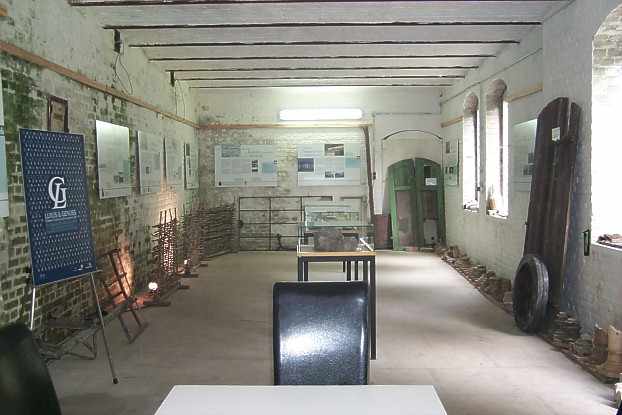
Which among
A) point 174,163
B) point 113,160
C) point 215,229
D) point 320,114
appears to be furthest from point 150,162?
point 320,114

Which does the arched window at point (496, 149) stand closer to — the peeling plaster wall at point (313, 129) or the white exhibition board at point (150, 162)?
the peeling plaster wall at point (313, 129)

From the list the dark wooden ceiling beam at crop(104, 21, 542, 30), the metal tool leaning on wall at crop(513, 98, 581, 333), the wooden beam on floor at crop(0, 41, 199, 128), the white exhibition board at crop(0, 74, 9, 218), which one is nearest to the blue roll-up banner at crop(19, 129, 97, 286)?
the white exhibition board at crop(0, 74, 9, 218)

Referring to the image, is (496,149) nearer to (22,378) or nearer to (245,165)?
(245,165)

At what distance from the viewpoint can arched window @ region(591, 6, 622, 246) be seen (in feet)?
18.6

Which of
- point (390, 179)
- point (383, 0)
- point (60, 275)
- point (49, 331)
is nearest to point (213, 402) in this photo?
point (60, 275)

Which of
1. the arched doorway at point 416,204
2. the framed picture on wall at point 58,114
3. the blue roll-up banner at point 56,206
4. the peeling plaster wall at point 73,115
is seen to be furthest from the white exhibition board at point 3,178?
the arched doorway at point 416,204

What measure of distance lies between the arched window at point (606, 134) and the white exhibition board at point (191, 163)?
8.17 m

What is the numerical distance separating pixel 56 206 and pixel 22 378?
259 cm

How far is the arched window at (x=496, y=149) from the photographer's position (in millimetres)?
9633

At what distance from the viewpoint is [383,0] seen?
642cm

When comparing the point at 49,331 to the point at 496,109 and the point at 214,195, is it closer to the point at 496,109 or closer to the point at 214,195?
the point at 496,109

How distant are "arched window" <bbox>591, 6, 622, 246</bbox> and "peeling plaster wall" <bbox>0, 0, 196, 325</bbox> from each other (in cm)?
507

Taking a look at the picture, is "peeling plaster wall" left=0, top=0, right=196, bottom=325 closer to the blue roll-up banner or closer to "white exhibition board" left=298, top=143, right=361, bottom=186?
the blue roll-up banner

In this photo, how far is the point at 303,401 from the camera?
2299 mm
